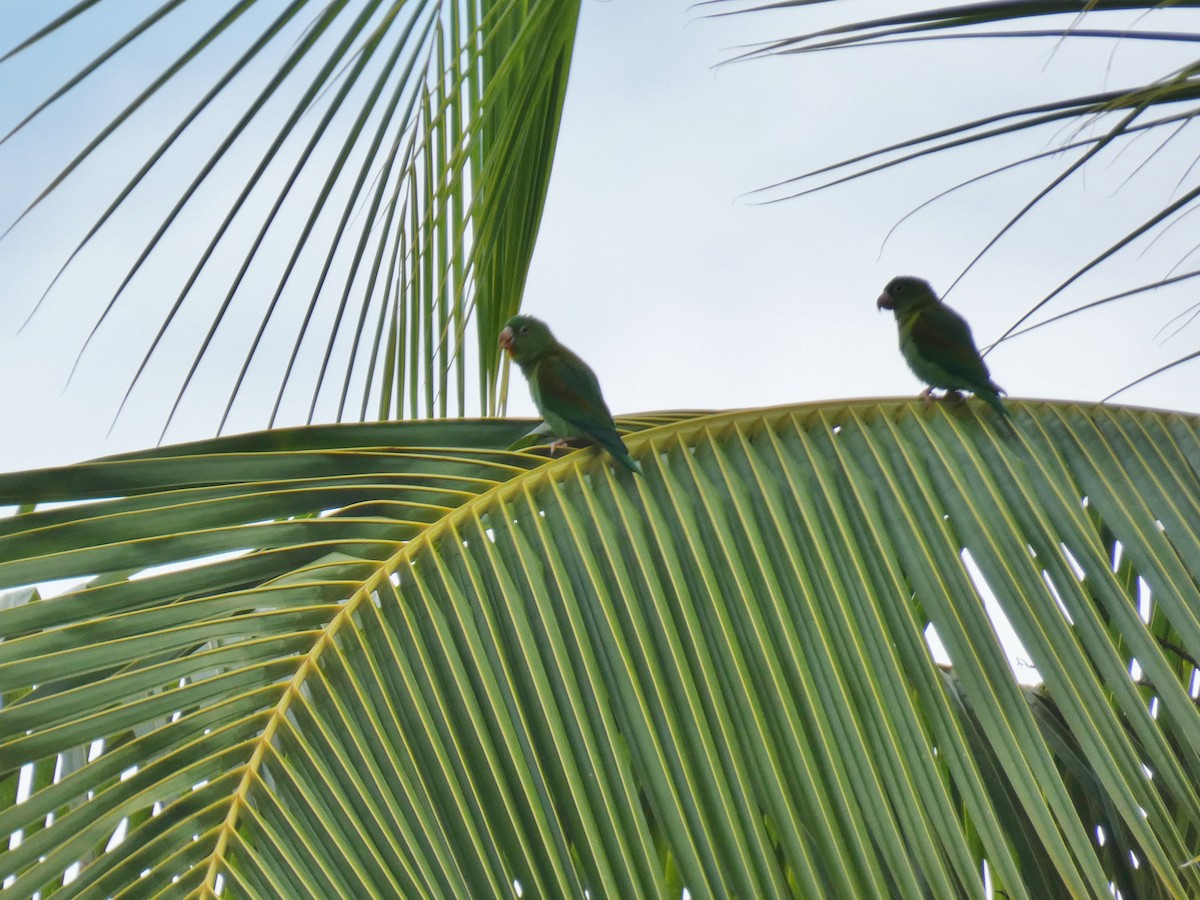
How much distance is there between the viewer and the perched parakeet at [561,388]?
1.44 meters

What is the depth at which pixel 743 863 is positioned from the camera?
40.3 inches

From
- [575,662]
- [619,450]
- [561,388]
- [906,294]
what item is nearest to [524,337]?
[561,388]

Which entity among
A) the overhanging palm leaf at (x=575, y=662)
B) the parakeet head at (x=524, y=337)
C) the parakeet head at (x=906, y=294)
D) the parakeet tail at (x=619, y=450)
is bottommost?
the overhanging palm leaf at (x=575, y=662)

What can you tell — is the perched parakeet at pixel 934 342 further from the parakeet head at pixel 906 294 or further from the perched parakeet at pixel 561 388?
the perched parakeet at pixel 561 388

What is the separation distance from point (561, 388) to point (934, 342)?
63cm

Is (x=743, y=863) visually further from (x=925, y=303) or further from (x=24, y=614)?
(x=925, y=303)

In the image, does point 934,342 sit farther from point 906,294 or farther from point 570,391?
point 570,391

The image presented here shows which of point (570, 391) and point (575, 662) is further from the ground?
point (570, 391)

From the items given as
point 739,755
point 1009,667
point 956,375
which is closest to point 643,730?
point 739,755

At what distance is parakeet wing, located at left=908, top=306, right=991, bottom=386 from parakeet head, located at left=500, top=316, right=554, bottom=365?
0.67 m

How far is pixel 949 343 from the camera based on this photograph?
1.93 m

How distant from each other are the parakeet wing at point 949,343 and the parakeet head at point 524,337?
666mm

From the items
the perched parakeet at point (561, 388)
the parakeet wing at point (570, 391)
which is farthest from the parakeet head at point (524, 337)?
the parakeet wing at point (570, 391)

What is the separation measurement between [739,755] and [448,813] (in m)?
0.27
